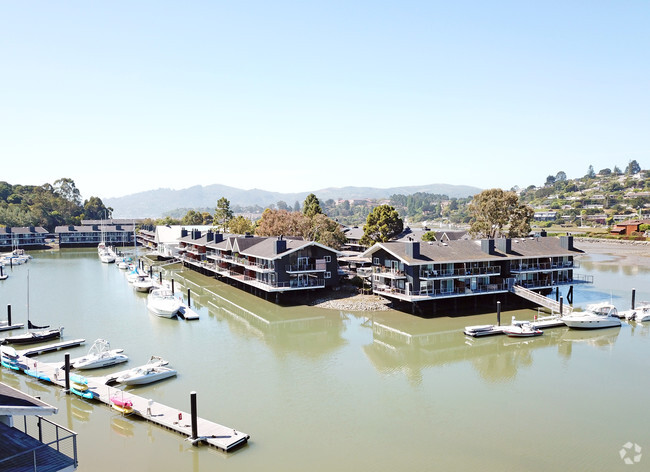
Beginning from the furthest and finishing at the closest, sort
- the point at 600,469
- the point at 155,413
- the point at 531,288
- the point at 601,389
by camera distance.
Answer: the point at 531,288 → the point at 601,389 → the point at 155,413 → the point at 600,469

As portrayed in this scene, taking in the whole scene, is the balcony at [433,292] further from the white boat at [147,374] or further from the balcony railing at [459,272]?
the white boat at [147,374]

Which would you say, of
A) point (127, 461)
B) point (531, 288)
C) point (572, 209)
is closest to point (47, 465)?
point (127, 461)

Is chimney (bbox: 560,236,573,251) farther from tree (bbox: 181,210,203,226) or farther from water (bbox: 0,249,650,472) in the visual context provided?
tree (bbox: 181,210,203,226)

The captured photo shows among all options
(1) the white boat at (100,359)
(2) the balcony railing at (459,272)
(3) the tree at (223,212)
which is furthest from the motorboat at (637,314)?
(3) the tree at (223,212)

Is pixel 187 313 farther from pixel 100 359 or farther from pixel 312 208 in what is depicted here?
pixel 312 208

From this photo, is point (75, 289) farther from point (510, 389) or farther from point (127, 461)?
point (510, 389)

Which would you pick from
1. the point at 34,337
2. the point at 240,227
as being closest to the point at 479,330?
the point at 34,337
